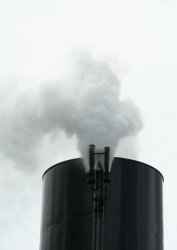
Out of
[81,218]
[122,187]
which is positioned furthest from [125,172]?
[81,218]

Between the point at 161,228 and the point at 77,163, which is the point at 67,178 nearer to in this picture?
the point at 77,163

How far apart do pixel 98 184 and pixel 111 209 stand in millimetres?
492

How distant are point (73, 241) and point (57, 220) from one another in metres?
0.55

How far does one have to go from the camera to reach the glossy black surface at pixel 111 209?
1130 centimetres

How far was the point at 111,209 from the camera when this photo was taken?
1143 centimetres

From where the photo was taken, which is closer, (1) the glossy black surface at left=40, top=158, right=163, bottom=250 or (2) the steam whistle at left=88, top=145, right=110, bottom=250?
(2) the steam whistle at left=88, top=145, right=110, bottom=250

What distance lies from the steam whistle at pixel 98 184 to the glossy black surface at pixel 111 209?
0.16 m

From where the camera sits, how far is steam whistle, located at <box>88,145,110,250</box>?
36.3 ft

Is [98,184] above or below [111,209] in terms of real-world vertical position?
above

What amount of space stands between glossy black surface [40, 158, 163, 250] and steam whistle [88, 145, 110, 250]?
0.53 feet

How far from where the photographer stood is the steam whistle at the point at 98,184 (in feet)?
36.3

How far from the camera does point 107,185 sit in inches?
453

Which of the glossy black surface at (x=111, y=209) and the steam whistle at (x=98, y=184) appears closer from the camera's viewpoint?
the steam whistle at (x=98, y=184)

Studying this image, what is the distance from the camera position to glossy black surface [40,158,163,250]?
37.1 ft
